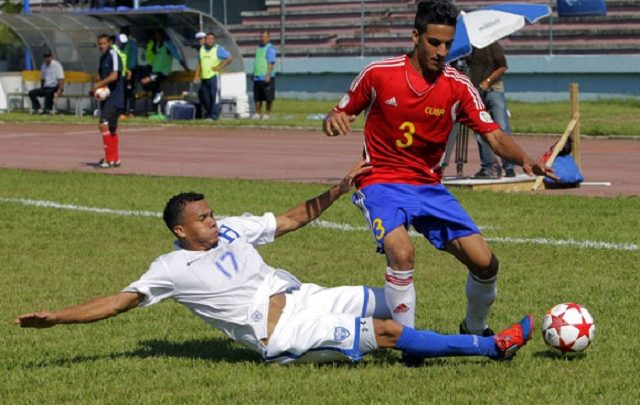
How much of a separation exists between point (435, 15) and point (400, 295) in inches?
61.7

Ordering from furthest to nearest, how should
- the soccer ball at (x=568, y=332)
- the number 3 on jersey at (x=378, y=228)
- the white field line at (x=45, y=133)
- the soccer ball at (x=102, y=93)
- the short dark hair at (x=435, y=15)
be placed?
the white field line at (x=45, y=133) < the soccer ball at (x=102, y=93) < the short dark hair at (x=435, y=15) < the number 3 on jersey at (x=378, y=228) < the soccer ball at (x=568, y=332)

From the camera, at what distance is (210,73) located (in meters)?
32.0

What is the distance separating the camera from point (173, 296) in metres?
7.41

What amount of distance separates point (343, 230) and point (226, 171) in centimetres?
691

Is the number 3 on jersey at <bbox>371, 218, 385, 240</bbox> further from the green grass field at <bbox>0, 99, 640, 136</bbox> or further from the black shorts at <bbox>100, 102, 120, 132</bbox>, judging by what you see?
the green grass field at <bbox>0, 99, 640, 136</bbox>

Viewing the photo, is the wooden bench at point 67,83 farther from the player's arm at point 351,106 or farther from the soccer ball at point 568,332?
the soccer ball at point 568,332

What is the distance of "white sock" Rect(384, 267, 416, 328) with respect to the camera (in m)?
7.47

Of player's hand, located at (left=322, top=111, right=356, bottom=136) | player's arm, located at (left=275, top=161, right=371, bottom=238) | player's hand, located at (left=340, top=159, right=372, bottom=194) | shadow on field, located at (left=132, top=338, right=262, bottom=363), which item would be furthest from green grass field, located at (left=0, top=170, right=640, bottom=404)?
player's hand, located at (left=322, top=111, right=356, bottom=136)

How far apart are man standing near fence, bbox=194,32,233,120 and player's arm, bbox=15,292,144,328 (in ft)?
81.8

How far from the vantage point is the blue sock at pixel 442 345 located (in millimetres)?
7211

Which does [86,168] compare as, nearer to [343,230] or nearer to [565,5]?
[343,230]

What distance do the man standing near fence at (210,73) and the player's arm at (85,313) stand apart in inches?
982

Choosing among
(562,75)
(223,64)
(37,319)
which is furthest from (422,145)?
(562,75)

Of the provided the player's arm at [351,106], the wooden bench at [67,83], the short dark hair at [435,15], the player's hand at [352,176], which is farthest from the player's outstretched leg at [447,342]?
the wooden bench at [67,83]
